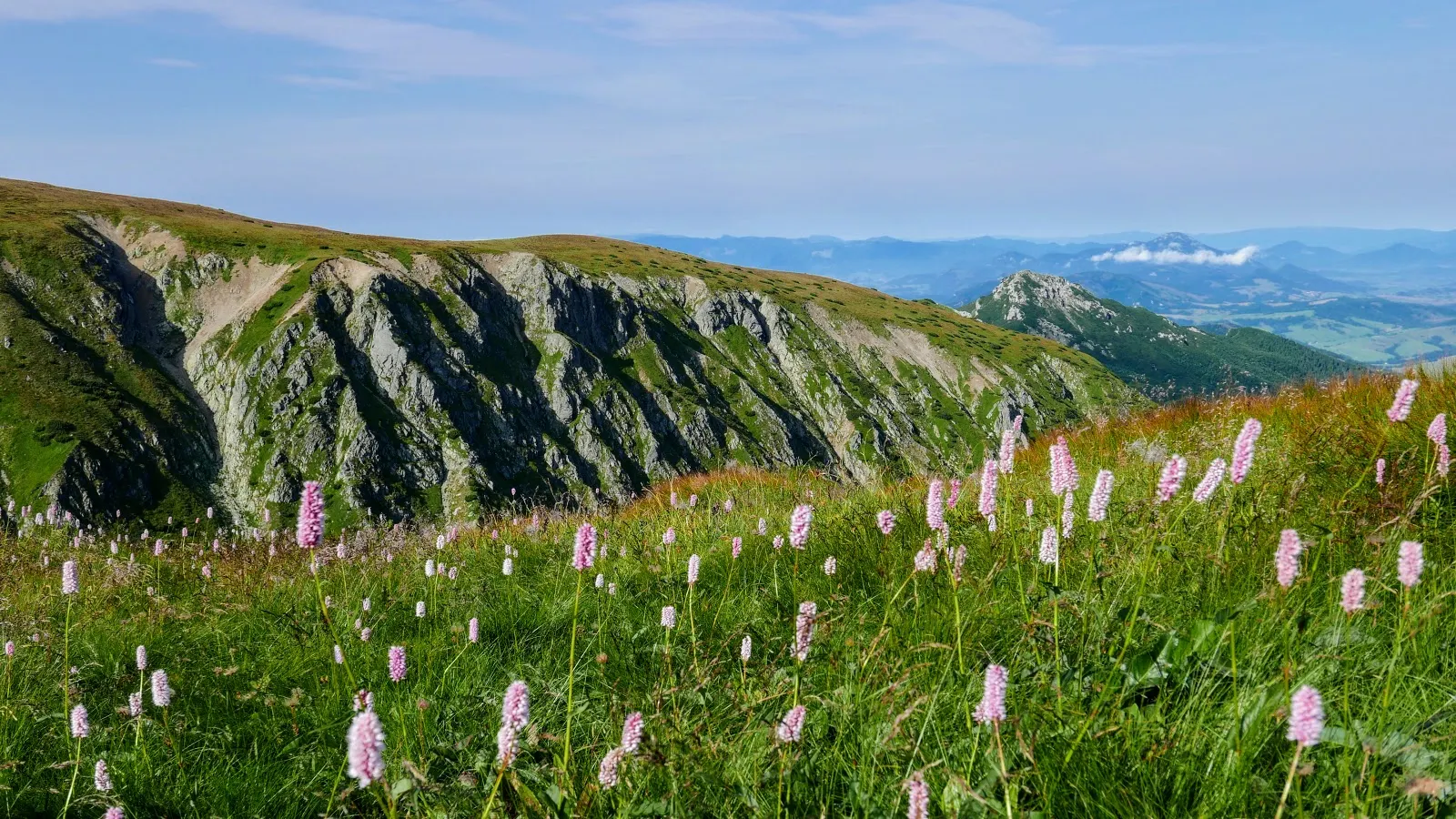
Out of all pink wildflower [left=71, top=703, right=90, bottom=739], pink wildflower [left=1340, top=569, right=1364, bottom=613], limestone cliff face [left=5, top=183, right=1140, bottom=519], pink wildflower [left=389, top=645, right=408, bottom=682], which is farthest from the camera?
limestone cliff face [left=5, top=183, right=1140, bottom=519]

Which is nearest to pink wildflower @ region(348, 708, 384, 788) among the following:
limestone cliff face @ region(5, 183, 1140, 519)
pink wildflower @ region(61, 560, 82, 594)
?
pink wildflower @ region(61, 560, 82, 594)

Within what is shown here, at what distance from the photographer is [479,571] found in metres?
8.46

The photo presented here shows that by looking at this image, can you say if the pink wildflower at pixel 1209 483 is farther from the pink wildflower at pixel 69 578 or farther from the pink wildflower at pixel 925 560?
the pink wildflower at pixel 69 578

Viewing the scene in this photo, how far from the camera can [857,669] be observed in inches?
146

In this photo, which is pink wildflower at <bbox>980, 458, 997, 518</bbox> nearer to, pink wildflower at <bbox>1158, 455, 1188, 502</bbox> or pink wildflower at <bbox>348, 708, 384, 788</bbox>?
pink wildflower at <bbox>1158, 455, 1188, 502</bbox>

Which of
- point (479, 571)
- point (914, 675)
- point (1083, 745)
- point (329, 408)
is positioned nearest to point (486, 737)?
point (914, 675)

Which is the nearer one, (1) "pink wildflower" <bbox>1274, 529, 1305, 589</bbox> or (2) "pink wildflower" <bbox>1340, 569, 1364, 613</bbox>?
(2) "pink wildflower" <bbox>1340, 569, 1364, 613</bbox>

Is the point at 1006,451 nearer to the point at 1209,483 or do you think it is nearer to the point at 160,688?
the point at 1209,483

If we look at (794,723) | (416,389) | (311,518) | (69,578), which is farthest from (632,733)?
(416,389)

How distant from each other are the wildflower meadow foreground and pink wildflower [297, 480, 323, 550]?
0.01 meters

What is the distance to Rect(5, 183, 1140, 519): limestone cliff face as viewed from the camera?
5108 inches

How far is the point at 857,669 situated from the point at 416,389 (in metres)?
155

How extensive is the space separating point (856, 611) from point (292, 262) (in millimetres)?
174829

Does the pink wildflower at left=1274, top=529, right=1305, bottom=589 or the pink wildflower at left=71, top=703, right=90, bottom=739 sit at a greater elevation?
the pink wildflower at left=1274, top=529, right=1305, bottom=589
